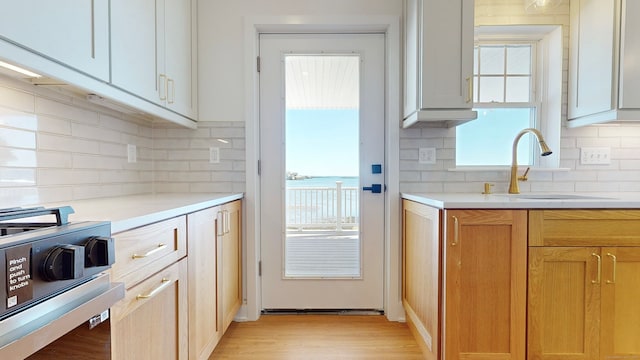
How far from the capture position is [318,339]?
76.8 inches

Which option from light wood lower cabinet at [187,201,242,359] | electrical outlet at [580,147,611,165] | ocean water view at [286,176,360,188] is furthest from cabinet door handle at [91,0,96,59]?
electrical outlet at [580,147,611,165]

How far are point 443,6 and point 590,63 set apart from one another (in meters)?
1.03

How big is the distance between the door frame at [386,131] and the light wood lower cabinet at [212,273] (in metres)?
0.11

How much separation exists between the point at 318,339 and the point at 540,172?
1.85 metres

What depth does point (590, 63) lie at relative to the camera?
1.97m

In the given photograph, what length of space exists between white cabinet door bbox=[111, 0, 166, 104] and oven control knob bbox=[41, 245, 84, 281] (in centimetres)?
96

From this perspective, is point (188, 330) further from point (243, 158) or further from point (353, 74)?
point (353, 74)

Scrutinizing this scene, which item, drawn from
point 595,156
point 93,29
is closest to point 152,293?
point 93,29

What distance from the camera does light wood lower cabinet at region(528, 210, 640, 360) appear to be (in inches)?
57.2

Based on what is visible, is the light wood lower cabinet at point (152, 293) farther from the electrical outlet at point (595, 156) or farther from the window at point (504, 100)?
the electrical outlet at point (595, 156)

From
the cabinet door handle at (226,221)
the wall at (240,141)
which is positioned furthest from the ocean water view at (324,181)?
the cabinet door handle at (226,221)

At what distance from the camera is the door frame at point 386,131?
2.14 m

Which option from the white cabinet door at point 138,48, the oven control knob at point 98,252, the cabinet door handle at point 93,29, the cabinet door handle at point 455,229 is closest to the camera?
the oven control knob at point 98,252

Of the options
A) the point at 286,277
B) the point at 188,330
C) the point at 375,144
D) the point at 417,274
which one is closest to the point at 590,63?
the point at 375,144
